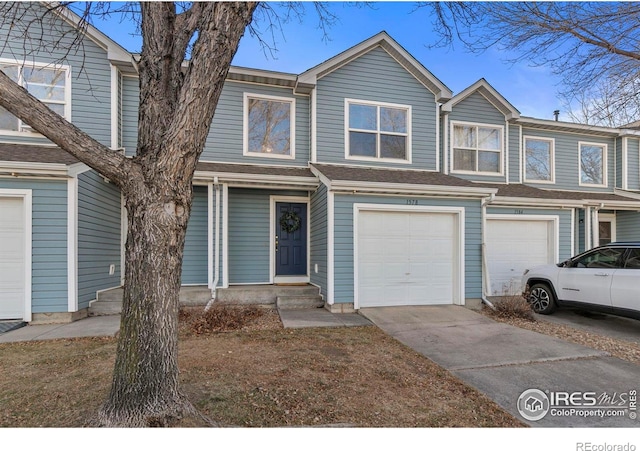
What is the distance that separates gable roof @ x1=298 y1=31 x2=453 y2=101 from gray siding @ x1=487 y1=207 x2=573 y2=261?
361cm

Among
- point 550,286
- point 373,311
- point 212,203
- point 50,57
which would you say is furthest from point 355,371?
point 50,57

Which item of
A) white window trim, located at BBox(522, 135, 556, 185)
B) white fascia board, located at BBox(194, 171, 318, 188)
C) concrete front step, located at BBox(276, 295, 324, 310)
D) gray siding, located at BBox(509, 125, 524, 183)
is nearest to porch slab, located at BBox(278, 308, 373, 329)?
concrete front step, located at BBox(276, 295, 324, 310)

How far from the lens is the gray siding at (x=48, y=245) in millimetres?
5984

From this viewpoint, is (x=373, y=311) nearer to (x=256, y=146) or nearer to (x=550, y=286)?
(x=550, y=286)

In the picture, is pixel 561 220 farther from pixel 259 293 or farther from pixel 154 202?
pixel 154 202

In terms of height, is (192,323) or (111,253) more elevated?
(111,253)

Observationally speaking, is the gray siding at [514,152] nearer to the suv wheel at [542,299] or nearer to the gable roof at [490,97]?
the gable roof at [490,97]

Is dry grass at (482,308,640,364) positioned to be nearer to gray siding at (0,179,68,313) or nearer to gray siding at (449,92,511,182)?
gray siding at (449,92,511,182)

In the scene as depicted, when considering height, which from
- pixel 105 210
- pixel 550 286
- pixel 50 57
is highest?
pixel 50 57

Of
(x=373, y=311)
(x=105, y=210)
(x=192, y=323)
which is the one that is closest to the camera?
(x=192, y=323)

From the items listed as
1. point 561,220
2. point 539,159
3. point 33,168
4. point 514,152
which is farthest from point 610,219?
point 33,168
